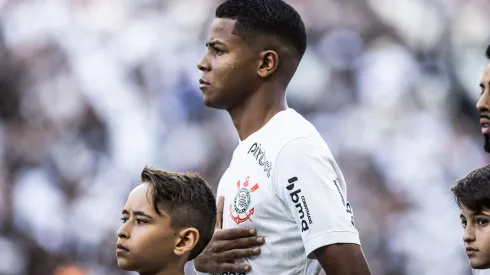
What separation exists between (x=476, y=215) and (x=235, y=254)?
934mm

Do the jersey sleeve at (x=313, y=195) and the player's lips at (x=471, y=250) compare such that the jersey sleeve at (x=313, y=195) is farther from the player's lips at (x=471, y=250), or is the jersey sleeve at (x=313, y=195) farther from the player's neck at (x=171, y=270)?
the player's lips at (x=471, y=250)

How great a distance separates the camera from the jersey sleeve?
254cm

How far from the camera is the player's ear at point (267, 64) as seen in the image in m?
2.92

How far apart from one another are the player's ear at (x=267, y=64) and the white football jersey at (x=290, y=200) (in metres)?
0.18

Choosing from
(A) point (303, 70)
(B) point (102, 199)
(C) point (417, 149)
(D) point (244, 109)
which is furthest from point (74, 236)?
(D) point (244, 109)

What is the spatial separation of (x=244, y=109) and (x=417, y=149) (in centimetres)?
318

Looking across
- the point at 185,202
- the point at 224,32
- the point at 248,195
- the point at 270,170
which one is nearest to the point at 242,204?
the point at 248,195

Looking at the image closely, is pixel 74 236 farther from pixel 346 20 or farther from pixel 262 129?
pixel 262 129

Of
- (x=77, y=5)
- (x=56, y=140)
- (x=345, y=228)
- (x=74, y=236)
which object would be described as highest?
(x=77, y=5)

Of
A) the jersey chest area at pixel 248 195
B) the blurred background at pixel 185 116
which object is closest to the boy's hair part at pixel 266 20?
the jersey chest area at pixel 248 195

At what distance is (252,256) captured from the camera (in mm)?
2697

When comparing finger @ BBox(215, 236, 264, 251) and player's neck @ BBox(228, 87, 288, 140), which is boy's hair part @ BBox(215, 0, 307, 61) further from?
finger @ BBox(215, 236, 264, 251)

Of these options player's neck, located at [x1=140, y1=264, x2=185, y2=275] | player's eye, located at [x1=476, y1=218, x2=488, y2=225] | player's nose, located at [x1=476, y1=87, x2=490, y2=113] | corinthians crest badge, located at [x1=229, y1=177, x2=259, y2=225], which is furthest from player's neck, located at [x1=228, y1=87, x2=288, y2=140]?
player's eye, located at [x1=476, y1=218, x2=488, y2=225]

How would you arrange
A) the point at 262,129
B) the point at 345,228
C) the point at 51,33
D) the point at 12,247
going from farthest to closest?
the point at 51,33
the point at 12,247
the point at 262,129
the point at 345,228
